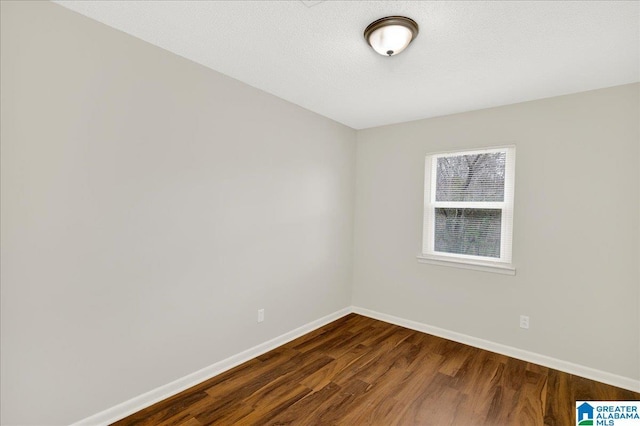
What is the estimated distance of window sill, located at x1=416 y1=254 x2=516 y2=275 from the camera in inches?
119

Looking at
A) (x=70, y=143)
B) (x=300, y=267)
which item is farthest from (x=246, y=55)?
(x=300, y=267)

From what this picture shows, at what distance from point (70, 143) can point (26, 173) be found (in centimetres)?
27

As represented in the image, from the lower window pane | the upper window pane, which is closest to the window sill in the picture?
the lower window pane

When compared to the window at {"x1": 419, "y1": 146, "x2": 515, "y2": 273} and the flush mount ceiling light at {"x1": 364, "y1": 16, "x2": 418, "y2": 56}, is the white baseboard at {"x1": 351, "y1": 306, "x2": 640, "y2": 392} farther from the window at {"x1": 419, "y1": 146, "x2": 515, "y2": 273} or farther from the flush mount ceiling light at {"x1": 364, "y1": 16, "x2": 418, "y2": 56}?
the flush mount ceiling light at {"x1": 364, "y1": 16, "x2": 418, "y2": 56}

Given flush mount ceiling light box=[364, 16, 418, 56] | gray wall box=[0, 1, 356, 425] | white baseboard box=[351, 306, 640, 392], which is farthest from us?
white baseboard box=[351, 306, 640, 392]

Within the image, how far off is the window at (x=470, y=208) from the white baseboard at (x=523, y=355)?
78cm

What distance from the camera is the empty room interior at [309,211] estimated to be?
1.69 m

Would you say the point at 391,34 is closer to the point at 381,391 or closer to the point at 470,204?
the point at 470,204

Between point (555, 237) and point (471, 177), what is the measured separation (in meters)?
0.97

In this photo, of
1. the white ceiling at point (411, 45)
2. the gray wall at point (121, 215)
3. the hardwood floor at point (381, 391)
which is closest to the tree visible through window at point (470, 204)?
the white ceiling at point (411, 45)

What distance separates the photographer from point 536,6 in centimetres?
161

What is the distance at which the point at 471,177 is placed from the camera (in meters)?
3.33

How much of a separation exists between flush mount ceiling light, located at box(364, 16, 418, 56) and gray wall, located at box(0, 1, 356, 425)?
4.33ft

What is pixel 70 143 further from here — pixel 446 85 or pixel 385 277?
pixel 385 277
